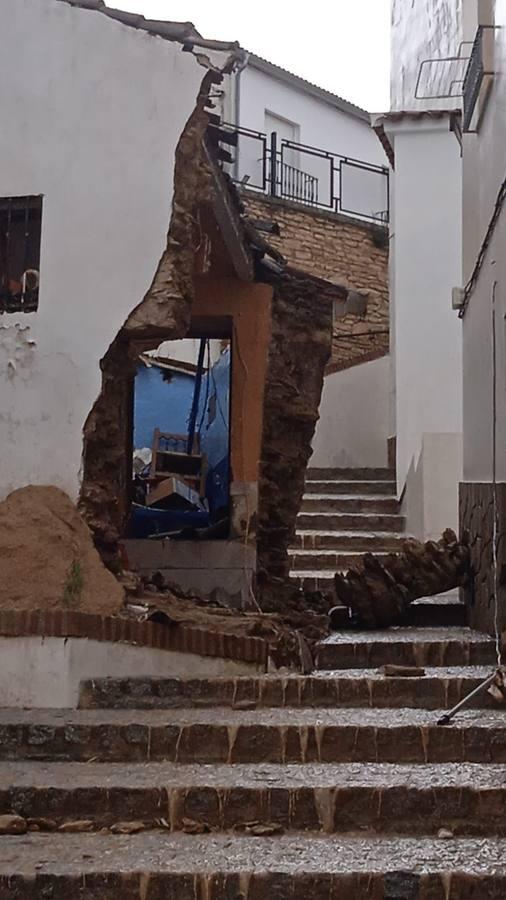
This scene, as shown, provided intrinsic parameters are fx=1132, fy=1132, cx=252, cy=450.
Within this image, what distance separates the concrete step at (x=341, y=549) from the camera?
409 inches

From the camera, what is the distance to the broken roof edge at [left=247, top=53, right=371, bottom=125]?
21.1m

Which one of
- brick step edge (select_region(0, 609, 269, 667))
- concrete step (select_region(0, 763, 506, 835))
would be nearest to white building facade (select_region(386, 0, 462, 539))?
brick step edge (select_region(0, 609, 269, 667))

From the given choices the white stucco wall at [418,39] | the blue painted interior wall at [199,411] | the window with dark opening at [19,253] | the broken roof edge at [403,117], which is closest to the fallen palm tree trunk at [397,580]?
the blue painted interior wall at [199,411]

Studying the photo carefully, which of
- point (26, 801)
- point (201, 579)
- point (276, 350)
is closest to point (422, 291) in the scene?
point (276, 350)

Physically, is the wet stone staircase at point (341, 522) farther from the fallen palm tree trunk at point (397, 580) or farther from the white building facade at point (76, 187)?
the white building facade at point (76, 187)

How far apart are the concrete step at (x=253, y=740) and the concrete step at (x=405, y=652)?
56.6 inches

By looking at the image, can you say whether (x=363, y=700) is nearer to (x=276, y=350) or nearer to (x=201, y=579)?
(x=201, y=579)

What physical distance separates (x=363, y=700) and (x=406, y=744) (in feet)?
2.50

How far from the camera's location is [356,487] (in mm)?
14039

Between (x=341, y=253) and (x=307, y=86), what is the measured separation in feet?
13.0

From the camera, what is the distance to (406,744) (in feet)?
17.5

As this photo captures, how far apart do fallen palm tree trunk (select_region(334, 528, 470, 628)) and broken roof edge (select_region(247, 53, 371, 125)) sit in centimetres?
1386

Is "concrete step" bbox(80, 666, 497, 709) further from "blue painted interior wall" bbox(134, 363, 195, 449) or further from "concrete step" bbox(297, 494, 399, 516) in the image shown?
"concrete step" bbox(297, 494, 399, 516)

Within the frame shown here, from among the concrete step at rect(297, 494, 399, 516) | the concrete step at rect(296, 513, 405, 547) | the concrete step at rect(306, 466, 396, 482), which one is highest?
the concrete step at rect(306, 466, 396, 482)
